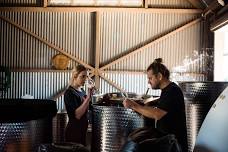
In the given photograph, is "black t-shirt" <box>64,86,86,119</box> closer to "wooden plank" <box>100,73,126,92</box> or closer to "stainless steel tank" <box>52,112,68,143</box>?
"stainless steel tank" <box>52,112,68,143</box>

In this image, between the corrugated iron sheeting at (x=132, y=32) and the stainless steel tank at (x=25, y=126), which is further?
the corrugated iron sheeting at (x=132, y=32)

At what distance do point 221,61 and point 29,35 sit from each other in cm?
502

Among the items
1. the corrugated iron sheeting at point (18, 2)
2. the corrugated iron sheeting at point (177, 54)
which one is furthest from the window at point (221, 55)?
the corrugated iron sheeting at point (18, 2)

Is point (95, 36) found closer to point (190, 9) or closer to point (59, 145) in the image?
point (190, 9)

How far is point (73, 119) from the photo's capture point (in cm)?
418

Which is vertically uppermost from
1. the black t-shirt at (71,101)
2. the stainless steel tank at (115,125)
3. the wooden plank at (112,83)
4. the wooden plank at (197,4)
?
the wooden plank at (197,4)

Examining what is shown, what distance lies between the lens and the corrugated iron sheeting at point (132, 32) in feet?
33.6

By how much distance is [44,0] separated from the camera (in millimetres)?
10062

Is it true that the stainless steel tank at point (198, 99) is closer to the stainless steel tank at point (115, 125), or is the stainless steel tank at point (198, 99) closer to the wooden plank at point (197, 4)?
the stainless steel tank at point (115, 125)

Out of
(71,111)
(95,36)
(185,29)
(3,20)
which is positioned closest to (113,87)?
(95,36)

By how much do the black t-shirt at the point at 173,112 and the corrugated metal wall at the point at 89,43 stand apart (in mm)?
6518

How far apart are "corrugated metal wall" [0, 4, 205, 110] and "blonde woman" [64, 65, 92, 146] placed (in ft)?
19.2

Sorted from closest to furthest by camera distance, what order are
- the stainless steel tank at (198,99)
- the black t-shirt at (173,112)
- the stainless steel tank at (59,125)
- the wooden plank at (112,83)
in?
the black t-shirt at (173,112) < the stainless steel tank at (198,99) < the stainless steel tank at (59,125) < the wooden plank at (112,83)

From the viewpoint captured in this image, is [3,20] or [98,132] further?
[3,20]
